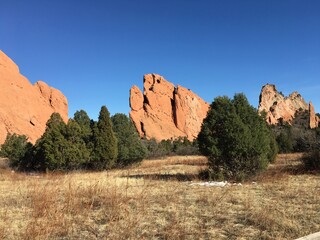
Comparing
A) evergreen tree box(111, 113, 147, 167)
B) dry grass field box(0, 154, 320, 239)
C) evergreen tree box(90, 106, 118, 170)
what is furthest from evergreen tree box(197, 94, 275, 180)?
evergreen tree box(111, 113, 147, 167)

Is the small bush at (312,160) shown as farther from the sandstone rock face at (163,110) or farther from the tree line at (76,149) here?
the sandstone rock face at (163,110)

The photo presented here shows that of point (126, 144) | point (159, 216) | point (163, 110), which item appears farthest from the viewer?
point (163, 110)

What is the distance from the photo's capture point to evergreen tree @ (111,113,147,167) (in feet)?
106

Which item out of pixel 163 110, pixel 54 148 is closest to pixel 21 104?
pixel 163 110

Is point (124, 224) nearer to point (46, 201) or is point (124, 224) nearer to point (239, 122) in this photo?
point (46, 201)

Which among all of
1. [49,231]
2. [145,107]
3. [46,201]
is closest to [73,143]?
[46,201]

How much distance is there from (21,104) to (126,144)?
5072 cm

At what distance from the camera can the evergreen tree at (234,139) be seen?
1287 cm

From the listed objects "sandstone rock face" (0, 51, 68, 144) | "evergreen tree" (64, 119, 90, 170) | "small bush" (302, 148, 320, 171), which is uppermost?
"sandstone rock face" (0, 51, 68, 144)

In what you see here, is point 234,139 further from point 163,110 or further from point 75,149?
point 163,110

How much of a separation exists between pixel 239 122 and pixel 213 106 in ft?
4.77

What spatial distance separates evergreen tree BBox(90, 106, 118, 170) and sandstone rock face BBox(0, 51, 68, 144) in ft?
151

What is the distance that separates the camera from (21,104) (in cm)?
7488

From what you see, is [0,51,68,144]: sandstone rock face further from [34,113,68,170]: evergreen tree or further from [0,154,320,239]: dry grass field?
[0,154,320,239]: dry grass field
